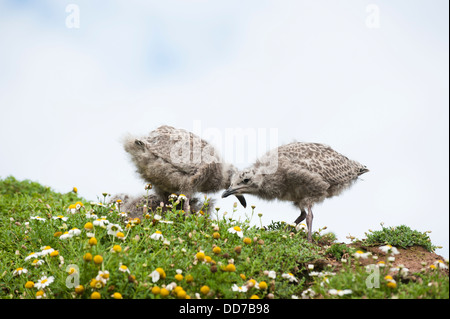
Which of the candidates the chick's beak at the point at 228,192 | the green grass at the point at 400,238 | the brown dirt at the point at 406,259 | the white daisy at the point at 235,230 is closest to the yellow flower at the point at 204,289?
the white daisy at the point at 235,230

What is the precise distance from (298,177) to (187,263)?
2.90 metres

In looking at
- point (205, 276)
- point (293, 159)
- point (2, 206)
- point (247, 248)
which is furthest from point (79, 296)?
point (2, 206)

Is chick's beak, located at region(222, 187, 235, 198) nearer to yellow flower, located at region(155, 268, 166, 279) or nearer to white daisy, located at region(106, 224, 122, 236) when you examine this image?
white daisy, located at region(106, 224, 122, 236)

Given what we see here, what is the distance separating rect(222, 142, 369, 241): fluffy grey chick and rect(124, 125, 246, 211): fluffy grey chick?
0.59 m

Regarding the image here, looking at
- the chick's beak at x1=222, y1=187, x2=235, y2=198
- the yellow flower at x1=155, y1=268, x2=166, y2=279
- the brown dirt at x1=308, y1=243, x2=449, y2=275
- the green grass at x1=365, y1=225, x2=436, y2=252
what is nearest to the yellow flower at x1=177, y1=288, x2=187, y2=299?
the yellow flower at x1=155, y1=268, x2=166, y2=279

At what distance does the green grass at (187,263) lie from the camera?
475 cm

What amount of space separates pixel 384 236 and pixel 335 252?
120cm

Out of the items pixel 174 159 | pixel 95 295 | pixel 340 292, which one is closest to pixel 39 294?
pixel 95 295

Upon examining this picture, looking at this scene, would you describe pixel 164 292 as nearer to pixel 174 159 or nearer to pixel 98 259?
pixel 98 259

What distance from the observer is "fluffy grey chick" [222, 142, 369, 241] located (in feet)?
24.5

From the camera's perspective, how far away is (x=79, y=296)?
4.71m

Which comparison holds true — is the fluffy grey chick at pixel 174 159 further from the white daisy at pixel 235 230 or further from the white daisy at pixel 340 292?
the white daisy at pixel 340 292

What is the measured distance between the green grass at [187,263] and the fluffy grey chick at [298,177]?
24.9 inches
